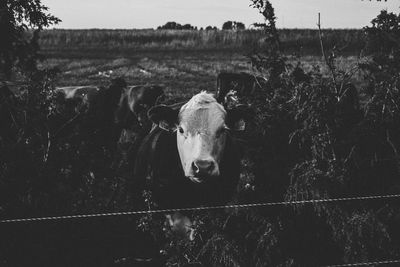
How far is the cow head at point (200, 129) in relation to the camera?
236 inches

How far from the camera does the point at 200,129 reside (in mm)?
6371

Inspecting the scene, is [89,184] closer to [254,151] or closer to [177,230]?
[177,230]

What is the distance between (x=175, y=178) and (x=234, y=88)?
3.86ft

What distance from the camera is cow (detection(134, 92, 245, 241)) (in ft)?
20.8

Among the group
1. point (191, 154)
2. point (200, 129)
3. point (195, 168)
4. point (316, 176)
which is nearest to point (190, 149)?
point (191, 154)

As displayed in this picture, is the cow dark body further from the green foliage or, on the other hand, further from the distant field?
the distant field

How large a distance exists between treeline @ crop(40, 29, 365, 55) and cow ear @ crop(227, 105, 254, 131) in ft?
98.3

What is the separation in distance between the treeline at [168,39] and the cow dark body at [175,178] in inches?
1176

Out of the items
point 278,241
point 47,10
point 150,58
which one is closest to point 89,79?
point 150,58

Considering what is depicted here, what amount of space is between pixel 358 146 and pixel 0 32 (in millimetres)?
3468

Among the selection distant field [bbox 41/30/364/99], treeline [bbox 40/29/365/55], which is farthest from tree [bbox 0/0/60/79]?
treeline [bbox 40/29/365/55]

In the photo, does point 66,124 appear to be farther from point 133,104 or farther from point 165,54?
point 165,54

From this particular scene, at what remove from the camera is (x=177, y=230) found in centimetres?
622

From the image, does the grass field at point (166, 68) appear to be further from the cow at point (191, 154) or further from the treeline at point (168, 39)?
the cow at point (191, 154)
